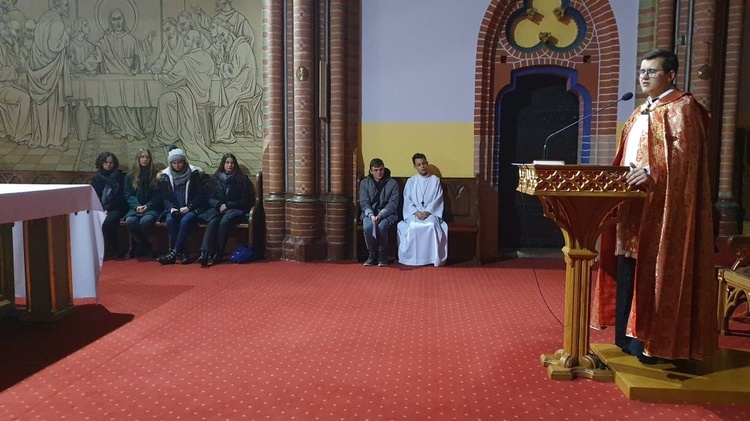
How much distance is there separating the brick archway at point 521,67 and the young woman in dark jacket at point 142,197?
405 centimetres

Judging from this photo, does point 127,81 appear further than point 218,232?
Yes

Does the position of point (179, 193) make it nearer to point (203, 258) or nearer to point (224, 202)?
point (224, 202)

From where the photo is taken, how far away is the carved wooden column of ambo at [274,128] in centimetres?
761

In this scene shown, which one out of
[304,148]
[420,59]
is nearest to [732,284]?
[420,59]

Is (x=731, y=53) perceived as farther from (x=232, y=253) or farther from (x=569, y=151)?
(x=232, y=253)

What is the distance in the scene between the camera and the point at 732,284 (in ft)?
14.2

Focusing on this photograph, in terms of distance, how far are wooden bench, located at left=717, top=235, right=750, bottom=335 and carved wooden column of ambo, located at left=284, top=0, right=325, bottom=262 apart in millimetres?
4511

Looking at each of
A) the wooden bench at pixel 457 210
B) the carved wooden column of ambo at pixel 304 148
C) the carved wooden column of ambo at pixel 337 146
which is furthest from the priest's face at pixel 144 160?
the wooden bench at pixel 457 210

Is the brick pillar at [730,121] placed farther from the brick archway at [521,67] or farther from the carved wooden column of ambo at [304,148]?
the carved wooden column of ambo at [304,148]

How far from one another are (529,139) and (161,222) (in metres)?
4.75

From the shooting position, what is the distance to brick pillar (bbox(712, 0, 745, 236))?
7258 mm

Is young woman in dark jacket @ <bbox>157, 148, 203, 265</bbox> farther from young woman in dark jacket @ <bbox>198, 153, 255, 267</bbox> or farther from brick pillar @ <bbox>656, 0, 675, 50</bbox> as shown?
brick pillar @ <bbox>656, 0, 675, 50</bbox>

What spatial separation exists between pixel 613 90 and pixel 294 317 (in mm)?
5036

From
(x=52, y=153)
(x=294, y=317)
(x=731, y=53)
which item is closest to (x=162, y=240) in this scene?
(x=52, y=153)
